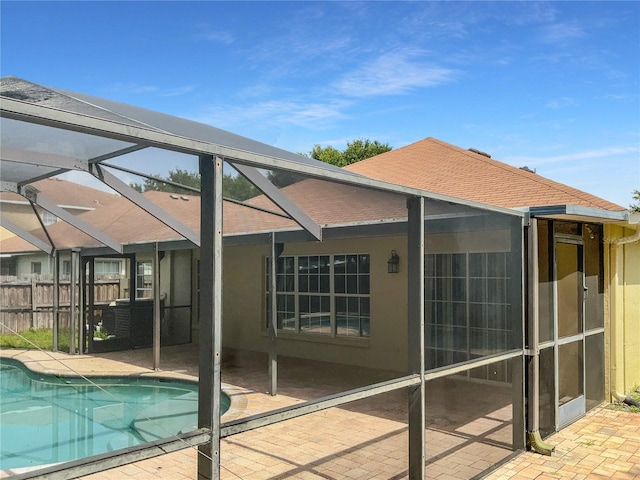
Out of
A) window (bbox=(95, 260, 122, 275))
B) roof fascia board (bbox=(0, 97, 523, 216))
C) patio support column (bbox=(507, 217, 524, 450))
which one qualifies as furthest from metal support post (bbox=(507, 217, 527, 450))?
window (bbox=(95, 260, 122, 275))

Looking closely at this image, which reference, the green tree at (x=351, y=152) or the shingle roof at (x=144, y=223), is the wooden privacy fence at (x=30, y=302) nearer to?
the shingle roof at (x=144, y=223)

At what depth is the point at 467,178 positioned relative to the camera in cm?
917

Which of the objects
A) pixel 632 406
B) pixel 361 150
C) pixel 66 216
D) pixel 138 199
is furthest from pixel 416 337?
pixel 361 150

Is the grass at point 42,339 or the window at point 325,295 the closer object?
the window at point 325,295

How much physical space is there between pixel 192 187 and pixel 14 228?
557cm

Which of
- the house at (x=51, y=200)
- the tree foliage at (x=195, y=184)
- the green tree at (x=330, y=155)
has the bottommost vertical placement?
the tree foliage at (x=195, y=184)

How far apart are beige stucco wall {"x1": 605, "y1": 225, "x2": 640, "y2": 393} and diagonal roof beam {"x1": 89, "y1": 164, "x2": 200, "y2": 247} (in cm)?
560

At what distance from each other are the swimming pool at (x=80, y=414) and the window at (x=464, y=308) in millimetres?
2413

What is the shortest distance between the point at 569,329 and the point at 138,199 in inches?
196

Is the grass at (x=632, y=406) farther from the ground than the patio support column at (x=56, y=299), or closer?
closer

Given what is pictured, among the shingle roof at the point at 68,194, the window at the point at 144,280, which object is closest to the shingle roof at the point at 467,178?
the shingle roof at the point at 68,194

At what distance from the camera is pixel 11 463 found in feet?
16.9

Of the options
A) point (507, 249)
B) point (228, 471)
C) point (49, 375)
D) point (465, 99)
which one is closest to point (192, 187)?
point (228, 471)

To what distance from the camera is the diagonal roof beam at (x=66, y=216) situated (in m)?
5.60
